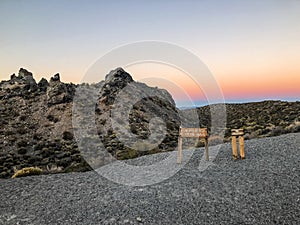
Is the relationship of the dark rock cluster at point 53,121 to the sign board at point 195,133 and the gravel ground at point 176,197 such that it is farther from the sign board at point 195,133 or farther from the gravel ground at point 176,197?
the sign board at point 195,133

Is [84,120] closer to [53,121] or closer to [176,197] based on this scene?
[53,121]

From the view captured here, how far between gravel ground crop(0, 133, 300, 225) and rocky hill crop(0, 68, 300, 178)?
372 cm

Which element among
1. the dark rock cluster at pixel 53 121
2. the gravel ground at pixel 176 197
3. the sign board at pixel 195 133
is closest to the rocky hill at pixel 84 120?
the dark rock cluster at pixel 53 121

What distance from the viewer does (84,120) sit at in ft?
107

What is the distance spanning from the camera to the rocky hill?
2066 centimetres

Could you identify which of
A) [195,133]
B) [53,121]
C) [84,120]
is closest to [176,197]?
[195,133]

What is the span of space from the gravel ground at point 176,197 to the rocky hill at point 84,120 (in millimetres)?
3725

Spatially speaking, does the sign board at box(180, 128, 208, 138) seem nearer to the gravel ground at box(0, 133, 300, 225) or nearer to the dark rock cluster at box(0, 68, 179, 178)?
the gravel ground at box(0, 133, 300, 225)

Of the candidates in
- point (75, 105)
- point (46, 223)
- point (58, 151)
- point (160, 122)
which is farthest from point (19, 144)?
point (46, 223)

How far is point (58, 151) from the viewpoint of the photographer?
74.4ft

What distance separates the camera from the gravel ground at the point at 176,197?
6754mm

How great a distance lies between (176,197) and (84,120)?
2605 centimetres

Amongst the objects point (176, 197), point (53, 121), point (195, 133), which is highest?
point (53, 121)

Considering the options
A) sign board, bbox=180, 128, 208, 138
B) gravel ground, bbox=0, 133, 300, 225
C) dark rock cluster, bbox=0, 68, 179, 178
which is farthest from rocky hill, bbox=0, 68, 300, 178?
sign board, bbox=180, 128, 208, 138
